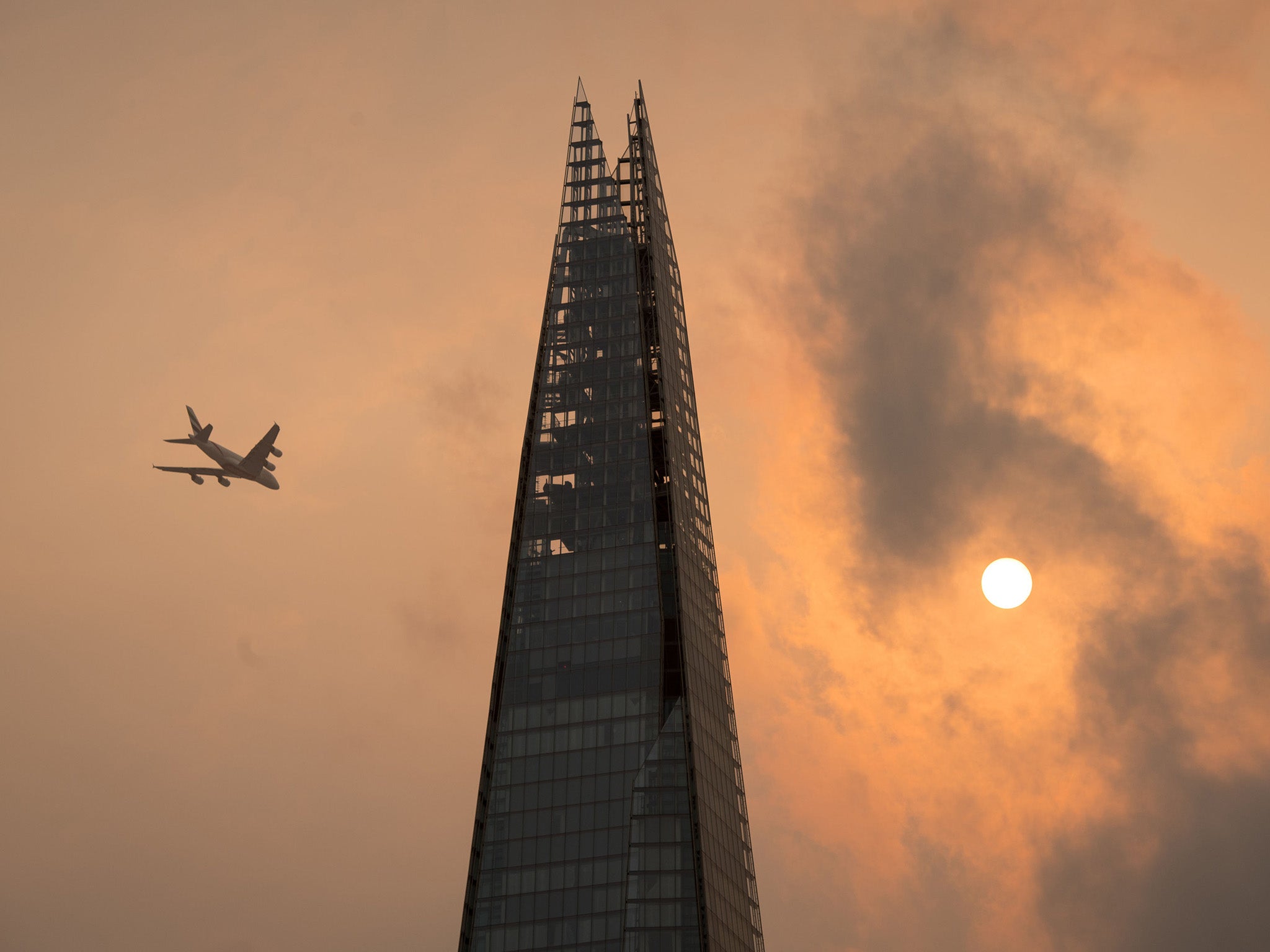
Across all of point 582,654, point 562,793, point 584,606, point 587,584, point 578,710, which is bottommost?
point 562,793

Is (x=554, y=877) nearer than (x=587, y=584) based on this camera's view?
Yes

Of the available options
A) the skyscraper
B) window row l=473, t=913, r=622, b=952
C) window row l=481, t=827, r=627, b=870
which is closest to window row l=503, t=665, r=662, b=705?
the skyscraper

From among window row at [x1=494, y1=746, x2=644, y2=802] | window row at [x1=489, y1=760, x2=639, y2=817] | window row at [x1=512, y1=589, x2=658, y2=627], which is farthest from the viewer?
window row at [x1=512, y1=589, x2=658, y2=627]

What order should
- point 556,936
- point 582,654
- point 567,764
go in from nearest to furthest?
point 556,936
point 567,764
point 582,654

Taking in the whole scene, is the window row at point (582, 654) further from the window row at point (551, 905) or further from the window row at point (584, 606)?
the window row at point (551, 905)

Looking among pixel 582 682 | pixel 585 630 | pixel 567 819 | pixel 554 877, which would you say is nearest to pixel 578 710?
pixel 582 682

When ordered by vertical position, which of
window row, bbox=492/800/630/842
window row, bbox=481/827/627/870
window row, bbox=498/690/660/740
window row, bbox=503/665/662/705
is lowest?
window row, bbox=481/827/627/870

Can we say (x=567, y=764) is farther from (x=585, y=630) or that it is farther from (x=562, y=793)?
(x=585, y=630)

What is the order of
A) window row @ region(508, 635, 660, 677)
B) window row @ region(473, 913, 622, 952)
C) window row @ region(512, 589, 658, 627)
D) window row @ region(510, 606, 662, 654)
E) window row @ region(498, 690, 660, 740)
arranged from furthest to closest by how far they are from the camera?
1. window row @ region(512, 589, 658, 627)
2. window row @ region(510, 606, 662, 654)
3. window row @ region(508, 635, 660, 677)
4. window row @ region(498, 690, 660, 740)
5. window row @ region(473, 913, 622, 952)

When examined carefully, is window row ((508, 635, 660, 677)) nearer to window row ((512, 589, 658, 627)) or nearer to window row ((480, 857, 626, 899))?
window row ((512, 589, 658, 627))

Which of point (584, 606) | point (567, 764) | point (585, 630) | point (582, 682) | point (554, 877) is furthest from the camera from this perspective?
point (584, 606)

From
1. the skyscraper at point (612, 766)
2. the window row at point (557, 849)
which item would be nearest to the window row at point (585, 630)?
the skyscraper at point (612, 766)

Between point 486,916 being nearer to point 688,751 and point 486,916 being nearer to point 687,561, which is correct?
point 688,751
